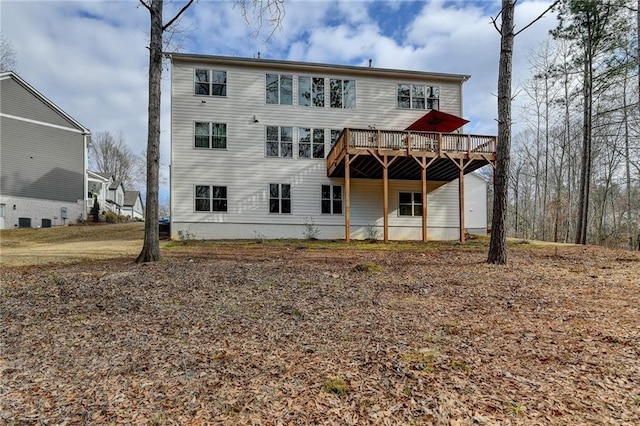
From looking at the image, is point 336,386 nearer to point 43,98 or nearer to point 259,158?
point 259,158

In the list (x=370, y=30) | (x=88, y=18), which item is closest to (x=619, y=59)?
(x=370, y=30)

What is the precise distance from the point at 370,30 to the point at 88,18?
10778 millimetres

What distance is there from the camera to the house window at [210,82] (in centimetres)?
1481

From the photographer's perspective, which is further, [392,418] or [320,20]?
[320,20]

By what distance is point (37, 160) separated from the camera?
20656mm

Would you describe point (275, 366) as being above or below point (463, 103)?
below

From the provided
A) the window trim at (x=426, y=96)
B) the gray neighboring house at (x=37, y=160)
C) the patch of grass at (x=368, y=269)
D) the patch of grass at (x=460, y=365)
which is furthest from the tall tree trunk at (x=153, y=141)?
the gray neighboring house at (x=37, y=160)

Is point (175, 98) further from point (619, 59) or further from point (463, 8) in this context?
point (619, 59)

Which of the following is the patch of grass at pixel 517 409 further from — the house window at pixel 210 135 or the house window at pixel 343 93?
the house window at pixel 343 93

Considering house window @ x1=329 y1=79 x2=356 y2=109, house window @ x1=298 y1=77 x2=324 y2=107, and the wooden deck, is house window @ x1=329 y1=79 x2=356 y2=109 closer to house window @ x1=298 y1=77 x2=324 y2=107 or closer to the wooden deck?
house window @ x1=298 y1=77 x2=324 y2=107

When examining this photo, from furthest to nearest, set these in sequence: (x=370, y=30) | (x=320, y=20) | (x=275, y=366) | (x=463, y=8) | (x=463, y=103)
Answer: (x=463, y=103) < (x=370, y=30) < (x=320, y=20) < (x=463, y=8) < (x=275, y=366)

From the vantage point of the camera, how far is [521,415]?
7.08 feet

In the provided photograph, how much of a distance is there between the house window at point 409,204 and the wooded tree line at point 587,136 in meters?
7.13

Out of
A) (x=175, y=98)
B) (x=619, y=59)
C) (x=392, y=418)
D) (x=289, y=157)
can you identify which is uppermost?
(x=619, y=59)
